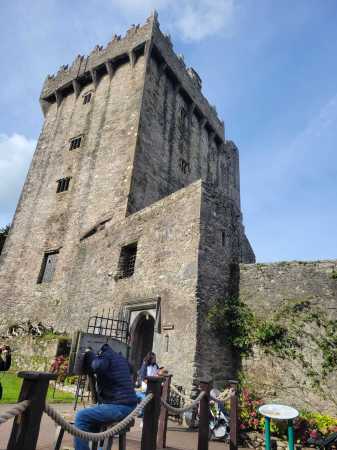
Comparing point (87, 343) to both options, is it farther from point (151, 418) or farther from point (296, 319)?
point (296, 319)

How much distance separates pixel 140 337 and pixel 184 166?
11762mm

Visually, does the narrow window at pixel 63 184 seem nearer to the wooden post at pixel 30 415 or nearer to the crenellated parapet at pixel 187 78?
the crenellated parapet at pixel 187 78

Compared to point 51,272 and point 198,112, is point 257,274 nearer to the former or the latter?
point 51,272

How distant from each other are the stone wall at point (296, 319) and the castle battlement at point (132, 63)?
1555cm

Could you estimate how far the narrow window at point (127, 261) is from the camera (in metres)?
12.5

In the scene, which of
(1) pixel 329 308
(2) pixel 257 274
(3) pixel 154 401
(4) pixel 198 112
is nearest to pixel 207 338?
(2) pixel 257 274

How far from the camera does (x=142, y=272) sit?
37.0 ft

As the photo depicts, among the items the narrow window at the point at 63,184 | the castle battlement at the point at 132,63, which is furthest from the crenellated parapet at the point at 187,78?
the narrow window at the point at 63,184

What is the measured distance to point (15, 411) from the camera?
88.0 inches

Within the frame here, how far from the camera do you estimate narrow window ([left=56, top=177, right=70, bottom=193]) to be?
18.7 metres

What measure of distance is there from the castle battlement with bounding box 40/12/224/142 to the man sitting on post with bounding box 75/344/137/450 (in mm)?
19457

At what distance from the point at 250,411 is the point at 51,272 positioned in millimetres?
12578

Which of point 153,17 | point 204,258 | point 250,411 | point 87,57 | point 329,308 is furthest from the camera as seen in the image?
point 87,57

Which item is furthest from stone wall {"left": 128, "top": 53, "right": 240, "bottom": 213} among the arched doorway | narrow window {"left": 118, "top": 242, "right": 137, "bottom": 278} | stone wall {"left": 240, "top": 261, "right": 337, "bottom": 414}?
stone wall {"left": 240, "top": 261, "right": 337, "bottom": 414}
